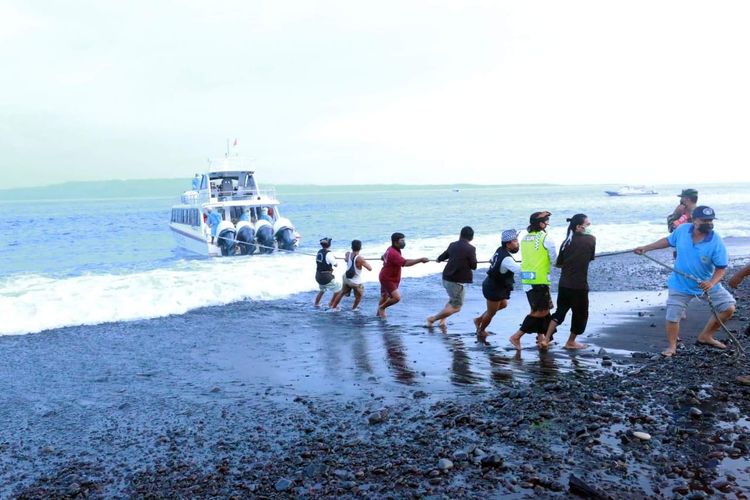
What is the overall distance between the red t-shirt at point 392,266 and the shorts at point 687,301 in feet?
16.8

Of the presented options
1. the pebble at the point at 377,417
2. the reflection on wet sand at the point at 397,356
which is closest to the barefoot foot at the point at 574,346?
the reflection on wet sand at the point at 397,356

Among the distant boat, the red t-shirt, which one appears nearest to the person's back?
the red t-shirt

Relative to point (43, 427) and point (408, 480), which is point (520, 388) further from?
point (43, 427)

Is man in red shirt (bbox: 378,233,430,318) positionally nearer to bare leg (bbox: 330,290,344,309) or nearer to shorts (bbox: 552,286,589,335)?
bare leg (bbox: 330,290,344,309)

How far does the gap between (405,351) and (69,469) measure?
492 centimetres

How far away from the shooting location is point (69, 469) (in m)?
5.21

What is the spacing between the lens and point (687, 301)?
7465mm

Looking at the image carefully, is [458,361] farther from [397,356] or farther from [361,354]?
[361,354]

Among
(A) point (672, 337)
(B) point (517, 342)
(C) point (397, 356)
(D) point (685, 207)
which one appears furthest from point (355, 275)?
(A) point (672, 337)

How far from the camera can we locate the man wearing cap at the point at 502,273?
344 inches

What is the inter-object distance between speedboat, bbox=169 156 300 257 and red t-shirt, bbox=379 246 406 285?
1500 centimetres

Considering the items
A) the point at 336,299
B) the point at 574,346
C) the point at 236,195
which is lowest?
the point at 336,299

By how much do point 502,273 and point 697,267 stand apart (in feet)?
8.55

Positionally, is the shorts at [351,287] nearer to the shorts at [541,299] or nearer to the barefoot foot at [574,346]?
the shorts at [541,299]
